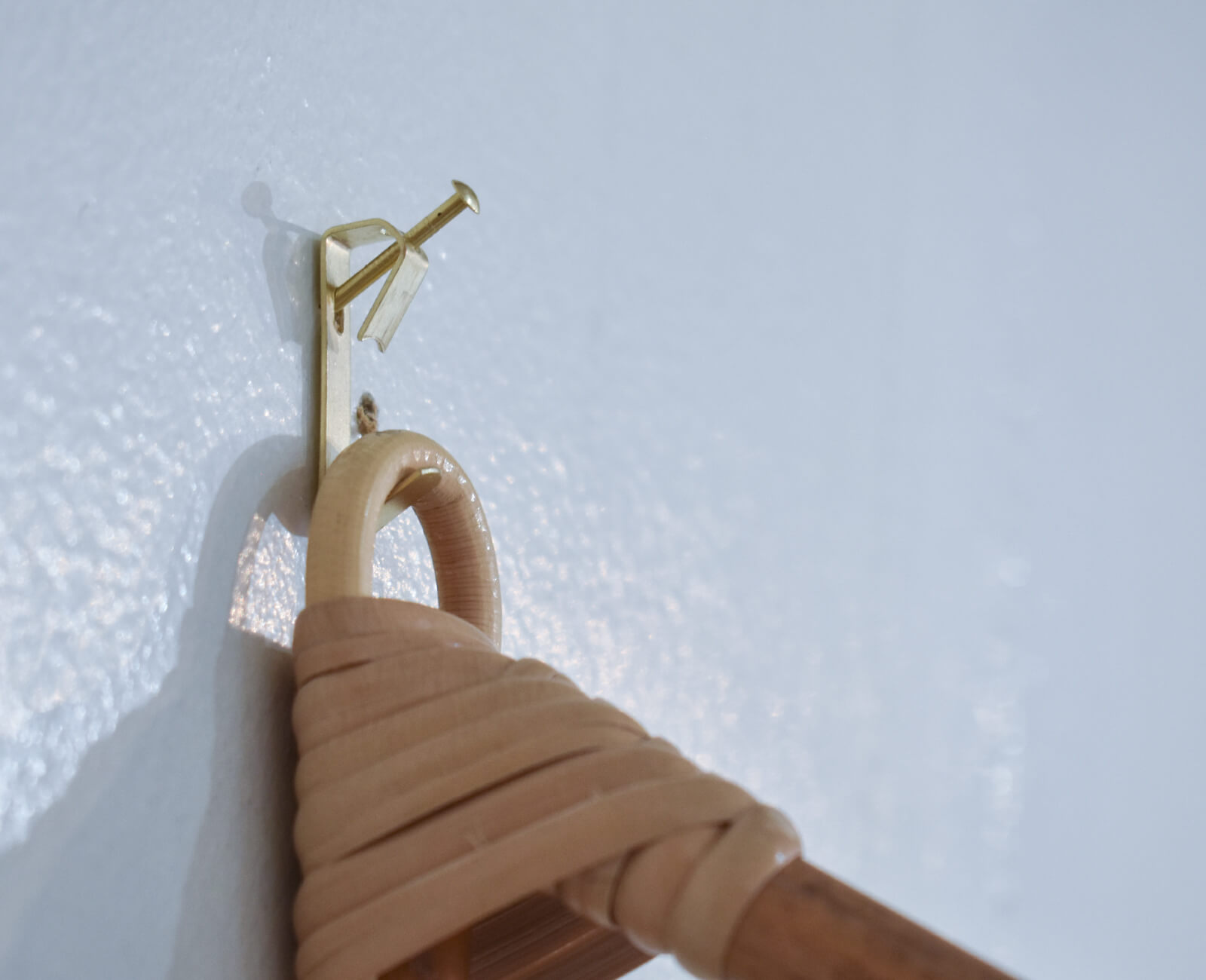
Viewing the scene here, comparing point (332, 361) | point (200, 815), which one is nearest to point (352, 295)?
point (332, 361)

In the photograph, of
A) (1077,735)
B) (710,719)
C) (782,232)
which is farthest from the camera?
(1077,735)

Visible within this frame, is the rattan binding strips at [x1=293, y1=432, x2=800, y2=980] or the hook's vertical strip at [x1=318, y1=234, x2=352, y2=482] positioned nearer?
the rattan binding strips at [x1=293, y1=432, x2=800, y2=980]

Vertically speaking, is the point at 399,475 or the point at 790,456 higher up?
the point at 790,456

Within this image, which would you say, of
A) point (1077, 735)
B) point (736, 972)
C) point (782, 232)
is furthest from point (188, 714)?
point (1077, 735)

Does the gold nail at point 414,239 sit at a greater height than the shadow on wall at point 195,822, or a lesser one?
greater

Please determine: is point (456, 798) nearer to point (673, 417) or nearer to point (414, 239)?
point (414, 239)

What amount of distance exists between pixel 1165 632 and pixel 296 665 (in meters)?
0.73

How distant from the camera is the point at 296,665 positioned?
0.25 metres

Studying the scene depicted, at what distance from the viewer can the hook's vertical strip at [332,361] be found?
30 cm

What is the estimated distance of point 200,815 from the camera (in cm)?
25

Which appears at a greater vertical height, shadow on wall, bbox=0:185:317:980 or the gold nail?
the gold nail

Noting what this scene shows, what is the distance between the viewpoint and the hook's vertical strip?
0.99ft

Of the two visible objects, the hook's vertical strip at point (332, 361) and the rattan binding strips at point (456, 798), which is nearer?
the rattan binding strips at point (456, 798)

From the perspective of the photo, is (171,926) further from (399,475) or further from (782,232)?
(782,232)
